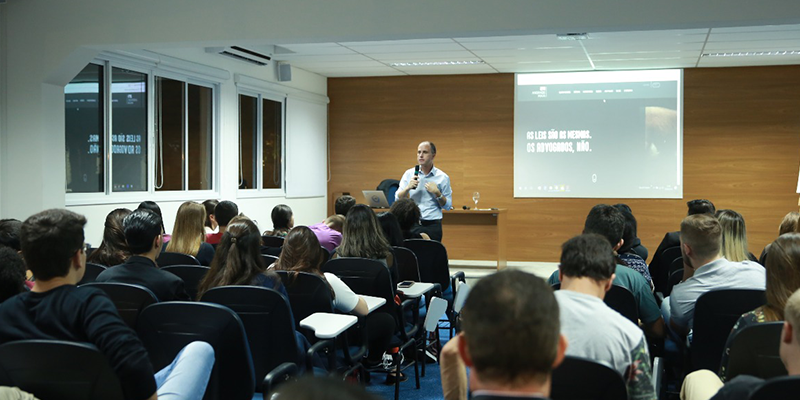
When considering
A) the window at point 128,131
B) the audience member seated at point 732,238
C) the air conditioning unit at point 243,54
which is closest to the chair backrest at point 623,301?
the audience member seated at point 732,238

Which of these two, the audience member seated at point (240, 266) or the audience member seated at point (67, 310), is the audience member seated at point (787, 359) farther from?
the audience member seated at point (240, 266)

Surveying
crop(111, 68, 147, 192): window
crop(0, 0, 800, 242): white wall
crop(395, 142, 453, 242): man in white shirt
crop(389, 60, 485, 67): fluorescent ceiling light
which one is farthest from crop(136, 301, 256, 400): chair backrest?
crop(389, 60, 485, 67): fluorescent ceiling light

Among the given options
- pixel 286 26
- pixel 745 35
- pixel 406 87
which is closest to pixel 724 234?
pixel 286 26

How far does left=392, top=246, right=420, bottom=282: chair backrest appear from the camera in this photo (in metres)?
5.04

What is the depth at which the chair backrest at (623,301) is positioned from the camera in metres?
3.27

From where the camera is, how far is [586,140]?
37.0ft

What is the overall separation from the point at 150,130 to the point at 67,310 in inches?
268

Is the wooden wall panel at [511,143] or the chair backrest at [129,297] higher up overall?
the wooden wall panel at [511,143]

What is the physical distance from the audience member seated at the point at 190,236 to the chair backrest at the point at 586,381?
11.3ft

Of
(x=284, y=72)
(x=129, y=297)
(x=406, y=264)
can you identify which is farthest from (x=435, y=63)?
(x=129, y=297)

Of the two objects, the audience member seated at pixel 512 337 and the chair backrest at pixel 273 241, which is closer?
the audience member seated at pixel 512 337

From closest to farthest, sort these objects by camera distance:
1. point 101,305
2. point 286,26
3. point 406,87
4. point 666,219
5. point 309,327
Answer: point 101,305 < point 309,327 < point 286,26 < point 666,219 < point 406,87

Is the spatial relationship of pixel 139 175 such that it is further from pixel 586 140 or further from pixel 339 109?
pixel 586 140

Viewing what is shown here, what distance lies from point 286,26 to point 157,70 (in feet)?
9.47
